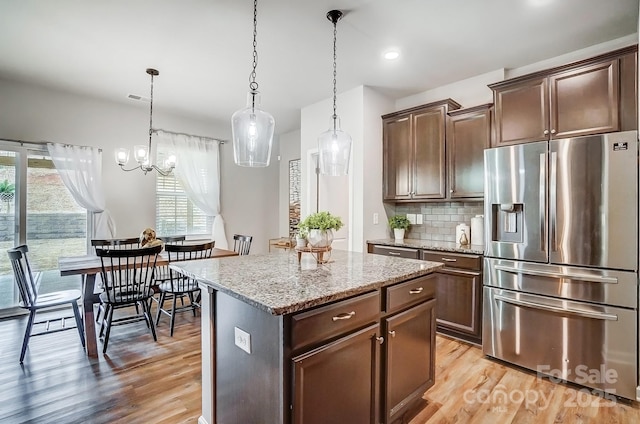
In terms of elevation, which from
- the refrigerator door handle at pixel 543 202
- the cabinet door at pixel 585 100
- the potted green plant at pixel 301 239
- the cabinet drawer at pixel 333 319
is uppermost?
the cabinet door at pixel 585 100

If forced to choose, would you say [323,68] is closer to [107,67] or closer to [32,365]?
[107,67]

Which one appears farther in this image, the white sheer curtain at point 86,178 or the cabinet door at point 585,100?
the white sheer curtain at point 86,178

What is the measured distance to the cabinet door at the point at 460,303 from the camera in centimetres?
293

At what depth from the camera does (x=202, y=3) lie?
221cm

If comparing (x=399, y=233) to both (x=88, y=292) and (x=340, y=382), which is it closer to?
(x=340, y=382)

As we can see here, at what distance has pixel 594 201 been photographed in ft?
7.29

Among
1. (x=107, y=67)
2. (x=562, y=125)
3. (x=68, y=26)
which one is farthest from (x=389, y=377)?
(x=107, y=67)

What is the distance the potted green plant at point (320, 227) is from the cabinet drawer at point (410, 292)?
515 mm

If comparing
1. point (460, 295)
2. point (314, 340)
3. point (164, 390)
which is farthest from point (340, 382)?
point (460, 295)

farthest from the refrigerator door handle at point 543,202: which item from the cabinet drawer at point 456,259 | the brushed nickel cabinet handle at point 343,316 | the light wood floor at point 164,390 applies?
the brushed nickel cabinet handle at point 343,316

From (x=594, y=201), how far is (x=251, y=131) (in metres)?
2.45

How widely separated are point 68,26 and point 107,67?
76 cm

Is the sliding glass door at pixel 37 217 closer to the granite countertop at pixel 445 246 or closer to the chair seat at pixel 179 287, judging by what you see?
the chair seat at pixel 179 287

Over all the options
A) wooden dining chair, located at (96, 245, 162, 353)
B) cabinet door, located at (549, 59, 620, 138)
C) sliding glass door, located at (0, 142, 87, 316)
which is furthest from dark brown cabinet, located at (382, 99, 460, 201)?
sliding glass door, located at (0, 142, 87, 316)
